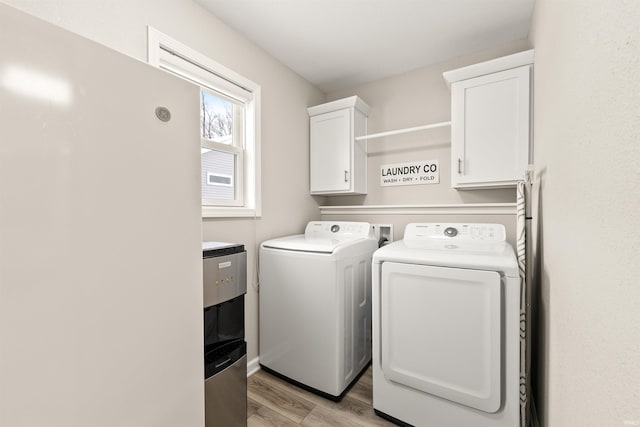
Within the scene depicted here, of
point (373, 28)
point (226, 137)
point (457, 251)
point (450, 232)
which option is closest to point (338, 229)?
point (450, 232)

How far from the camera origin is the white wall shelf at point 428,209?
2.05m

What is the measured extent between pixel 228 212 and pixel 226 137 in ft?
2.06

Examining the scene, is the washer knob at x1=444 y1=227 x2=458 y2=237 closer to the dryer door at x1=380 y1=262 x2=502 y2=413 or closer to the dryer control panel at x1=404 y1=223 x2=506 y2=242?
the dryer control panel at x1=404 y1=223 x2=506 y2=242

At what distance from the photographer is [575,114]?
2.54 ft

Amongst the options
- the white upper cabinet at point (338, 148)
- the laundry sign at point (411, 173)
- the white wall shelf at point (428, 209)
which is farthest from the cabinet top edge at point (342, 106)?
the white wall shelf at point (428, 209)

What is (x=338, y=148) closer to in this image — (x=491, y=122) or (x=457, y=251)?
(x=491, y=122)

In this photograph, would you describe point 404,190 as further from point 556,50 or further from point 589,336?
point 589,336

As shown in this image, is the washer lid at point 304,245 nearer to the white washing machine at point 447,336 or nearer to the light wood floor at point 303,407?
the white washing machine at point 447,336

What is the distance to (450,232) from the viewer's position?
195 centimetres

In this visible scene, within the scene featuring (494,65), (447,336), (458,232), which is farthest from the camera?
(458,232)

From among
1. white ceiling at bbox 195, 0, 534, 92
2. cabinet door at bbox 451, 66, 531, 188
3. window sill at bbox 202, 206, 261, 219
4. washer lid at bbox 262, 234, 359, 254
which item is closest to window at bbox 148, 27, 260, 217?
window sill at bbox 202, 206, 261, 219

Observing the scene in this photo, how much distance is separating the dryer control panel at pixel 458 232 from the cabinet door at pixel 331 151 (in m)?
0.74

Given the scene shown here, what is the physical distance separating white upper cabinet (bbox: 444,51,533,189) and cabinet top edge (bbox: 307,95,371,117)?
0.79 m

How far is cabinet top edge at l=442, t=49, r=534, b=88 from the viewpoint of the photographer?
1.72 metres
